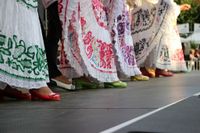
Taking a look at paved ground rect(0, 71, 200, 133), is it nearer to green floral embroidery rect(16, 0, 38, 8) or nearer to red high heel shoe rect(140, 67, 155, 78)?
green floral embroidery rect(16, 0, 38, 8)

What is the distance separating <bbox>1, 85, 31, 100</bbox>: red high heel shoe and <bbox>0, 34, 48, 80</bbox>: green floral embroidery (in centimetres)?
31

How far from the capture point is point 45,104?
3979 mm

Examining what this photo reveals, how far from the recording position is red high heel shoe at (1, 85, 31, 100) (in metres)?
4.46

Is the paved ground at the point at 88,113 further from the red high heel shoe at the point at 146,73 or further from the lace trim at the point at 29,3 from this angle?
the red high heel shoe at the point at 146,73

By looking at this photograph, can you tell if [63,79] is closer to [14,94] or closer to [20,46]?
[14,94]

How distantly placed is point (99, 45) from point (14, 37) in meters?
1.78

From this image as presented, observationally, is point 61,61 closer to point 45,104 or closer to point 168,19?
point 45,104

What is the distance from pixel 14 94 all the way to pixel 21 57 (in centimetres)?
52

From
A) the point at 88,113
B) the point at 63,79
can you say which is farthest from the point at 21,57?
the point at 63,79

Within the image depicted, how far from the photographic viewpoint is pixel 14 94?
14.8ft

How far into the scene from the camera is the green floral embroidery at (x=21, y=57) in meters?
4.00

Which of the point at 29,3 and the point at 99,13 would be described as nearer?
the point at 29,3

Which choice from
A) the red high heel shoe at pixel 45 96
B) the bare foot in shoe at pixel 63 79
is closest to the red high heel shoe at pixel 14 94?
the red high heel shoe at pixel 45 96

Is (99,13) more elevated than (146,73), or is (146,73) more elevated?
(99,13)
